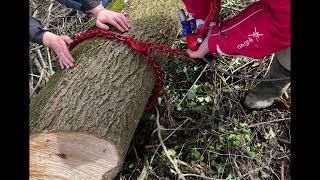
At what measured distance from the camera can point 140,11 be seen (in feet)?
8.47

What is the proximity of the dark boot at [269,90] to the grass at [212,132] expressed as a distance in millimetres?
89

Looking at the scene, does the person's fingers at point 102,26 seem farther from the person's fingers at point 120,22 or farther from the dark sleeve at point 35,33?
the dark sleeve at point 35,33

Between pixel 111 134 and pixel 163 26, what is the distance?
0.85 metres

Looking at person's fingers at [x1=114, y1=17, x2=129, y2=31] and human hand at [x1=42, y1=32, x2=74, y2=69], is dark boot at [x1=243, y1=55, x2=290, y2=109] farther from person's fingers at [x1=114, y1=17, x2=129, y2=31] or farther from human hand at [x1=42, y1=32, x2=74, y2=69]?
human hand at [x1=42, y1=32, x2=74, y2=69]

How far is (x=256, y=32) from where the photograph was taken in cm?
205

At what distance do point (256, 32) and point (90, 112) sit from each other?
38.7 inches

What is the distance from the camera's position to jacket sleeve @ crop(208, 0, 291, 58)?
1895 millimetres

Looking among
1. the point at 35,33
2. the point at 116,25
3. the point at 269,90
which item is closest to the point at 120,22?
the point at 116,25

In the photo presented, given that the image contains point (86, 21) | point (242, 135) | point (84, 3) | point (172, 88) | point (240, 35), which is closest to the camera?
point (240, 35)

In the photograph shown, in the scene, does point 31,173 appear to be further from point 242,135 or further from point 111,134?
point 242,135

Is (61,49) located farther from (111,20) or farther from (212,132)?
(212,132)

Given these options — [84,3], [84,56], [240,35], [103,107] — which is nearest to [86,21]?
[84,3]

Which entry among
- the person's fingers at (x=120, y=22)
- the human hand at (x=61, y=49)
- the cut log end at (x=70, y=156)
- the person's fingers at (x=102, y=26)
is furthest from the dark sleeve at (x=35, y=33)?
the cut log end at (x=70, y=156)

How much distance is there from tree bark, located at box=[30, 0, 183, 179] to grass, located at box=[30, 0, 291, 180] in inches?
15.4
